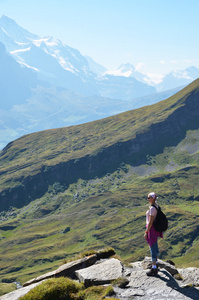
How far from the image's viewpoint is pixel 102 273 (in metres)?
21.7

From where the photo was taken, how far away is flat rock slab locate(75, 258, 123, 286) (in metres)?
20.7

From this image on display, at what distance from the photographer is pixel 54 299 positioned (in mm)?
Result: 17484

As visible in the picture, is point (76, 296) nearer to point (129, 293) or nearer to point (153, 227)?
point (129, 293)

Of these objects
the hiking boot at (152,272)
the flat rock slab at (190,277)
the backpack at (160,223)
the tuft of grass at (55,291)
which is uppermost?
the backpack at (160,223)

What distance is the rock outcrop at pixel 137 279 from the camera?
1839cm

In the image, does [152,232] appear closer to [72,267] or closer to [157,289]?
[157,289]

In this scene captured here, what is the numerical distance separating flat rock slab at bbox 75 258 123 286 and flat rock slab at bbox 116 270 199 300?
1.34m

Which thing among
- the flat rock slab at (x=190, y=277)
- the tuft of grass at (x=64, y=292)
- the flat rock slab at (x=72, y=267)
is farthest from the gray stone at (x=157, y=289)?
the flat rock slab at (x=72, y=267)

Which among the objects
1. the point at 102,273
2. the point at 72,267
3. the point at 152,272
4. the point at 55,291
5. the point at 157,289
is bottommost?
the point at 157,289

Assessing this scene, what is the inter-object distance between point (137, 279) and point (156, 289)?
1877 mm

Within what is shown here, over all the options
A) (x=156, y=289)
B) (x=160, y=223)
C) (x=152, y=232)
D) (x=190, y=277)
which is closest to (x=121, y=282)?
(x=156, y=289)

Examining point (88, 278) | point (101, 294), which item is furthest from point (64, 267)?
point (101, 294)

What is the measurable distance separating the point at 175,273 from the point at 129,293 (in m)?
4.71

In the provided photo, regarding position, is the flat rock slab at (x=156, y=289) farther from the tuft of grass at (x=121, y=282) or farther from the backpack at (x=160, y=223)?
the backpack at (x=160, y=223)
